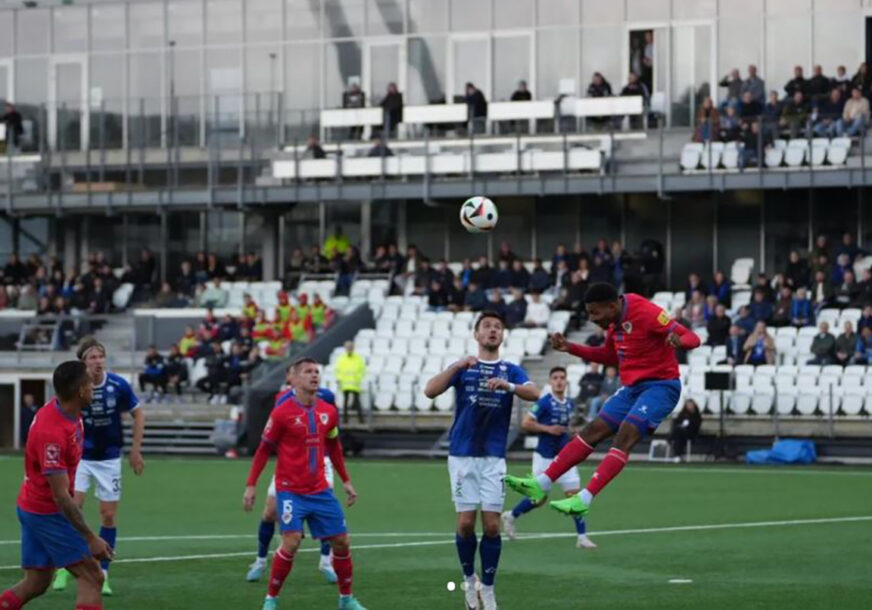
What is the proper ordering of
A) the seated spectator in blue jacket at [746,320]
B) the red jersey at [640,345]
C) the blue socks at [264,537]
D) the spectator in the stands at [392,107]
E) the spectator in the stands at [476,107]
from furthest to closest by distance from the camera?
the spectator in the stands at [392,107] < the spectator in the stands at [476,107] < the seated spectator in blue jacket at [746,320] < the blue socks at [264,537] < the red jersey at [640,345]

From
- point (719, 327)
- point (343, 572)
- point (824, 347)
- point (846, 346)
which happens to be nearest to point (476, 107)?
point (719, 327)

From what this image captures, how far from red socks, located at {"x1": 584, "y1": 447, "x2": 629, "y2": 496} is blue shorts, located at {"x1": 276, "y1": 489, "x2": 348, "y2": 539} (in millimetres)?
1968

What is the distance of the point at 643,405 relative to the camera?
1369 cm

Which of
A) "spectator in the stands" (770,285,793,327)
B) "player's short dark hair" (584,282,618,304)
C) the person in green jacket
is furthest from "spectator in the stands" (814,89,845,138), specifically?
"player's short dark hair" (584,282,618,304)

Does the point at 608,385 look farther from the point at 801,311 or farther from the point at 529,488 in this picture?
the point at 529,488

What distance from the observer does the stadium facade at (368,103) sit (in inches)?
1657

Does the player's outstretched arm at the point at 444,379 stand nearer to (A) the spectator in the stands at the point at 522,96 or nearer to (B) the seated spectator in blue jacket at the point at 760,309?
(B) the seated spectator in blue jacket at the point at 760,309

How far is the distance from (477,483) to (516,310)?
2512cm

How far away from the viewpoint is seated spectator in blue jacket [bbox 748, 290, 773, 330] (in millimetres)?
36531

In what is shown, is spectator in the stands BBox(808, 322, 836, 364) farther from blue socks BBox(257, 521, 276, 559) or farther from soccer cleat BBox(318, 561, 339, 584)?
blue socks BBox(257, 521, 276, 559)

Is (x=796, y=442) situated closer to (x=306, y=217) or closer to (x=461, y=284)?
(x=461, y=284)

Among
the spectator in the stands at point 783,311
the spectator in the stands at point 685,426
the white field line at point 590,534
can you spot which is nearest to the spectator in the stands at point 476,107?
the spectator in the stands at point 783,311

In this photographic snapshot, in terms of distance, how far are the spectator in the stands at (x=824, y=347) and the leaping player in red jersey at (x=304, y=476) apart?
22.1 m

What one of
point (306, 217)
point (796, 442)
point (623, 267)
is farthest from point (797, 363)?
point (306, 217)
